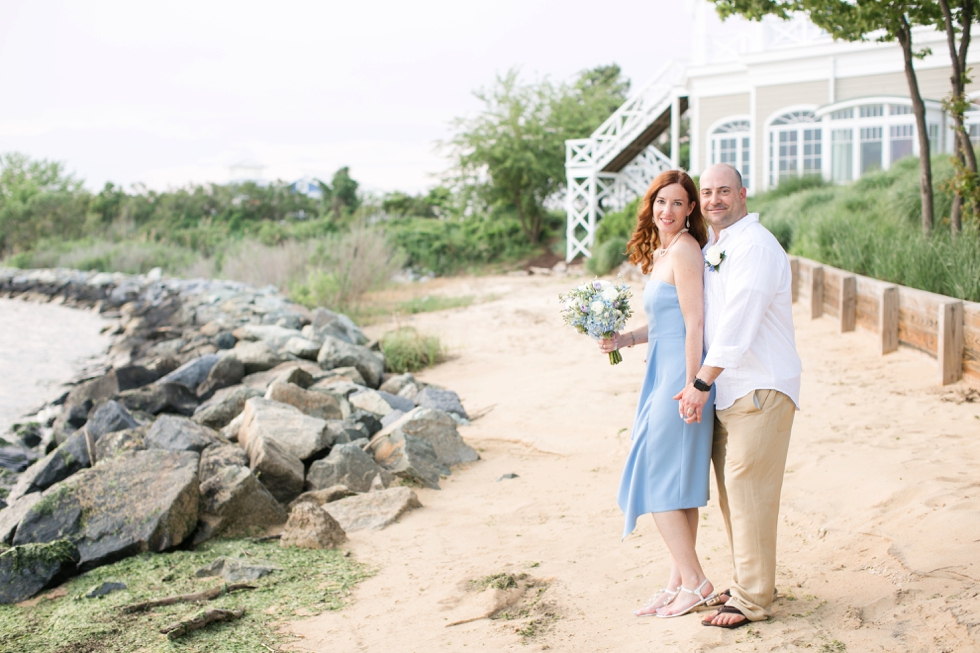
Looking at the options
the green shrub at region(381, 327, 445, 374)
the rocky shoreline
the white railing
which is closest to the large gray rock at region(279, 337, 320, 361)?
the rocky shoreline

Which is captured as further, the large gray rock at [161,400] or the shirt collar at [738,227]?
the large gray rock at [161,400]

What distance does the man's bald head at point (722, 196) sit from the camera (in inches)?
127

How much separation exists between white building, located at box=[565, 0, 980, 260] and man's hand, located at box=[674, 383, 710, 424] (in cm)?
1497

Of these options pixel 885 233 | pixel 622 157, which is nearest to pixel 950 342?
pixel 885 233

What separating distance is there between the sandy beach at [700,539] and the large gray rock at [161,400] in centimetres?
319

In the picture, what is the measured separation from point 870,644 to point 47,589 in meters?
4.14

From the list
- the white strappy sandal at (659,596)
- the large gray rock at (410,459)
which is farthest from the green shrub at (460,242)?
the white strappy sandal at (659,596)

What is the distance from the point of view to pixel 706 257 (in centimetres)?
331

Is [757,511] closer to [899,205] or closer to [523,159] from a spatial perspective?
[899,205]

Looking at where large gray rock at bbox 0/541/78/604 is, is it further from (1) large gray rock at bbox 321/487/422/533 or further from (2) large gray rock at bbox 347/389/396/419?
(2) large gray rock at bbox 347/389/396/419

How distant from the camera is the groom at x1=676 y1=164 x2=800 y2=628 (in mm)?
3074

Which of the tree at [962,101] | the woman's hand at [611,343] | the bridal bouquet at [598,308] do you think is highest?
the tree at [962,101]

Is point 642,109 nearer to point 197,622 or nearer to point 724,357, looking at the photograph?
point 724,357

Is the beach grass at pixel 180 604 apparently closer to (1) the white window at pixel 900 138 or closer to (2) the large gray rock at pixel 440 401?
(2) the large gray rock at pixel 440 401
